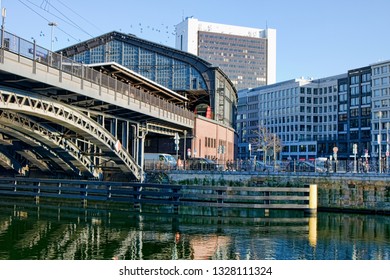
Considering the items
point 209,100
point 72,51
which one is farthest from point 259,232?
point 72,51

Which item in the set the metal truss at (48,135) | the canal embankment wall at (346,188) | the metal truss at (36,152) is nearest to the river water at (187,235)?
the canal embankment wall at (346,188)

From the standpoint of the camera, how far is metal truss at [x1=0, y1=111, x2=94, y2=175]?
4016 centimetres

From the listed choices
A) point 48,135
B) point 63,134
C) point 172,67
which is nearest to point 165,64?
point 172,67

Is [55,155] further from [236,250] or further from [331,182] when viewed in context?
[236,250]

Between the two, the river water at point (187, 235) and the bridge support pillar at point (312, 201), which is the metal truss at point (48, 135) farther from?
the bridge support pillar at point (312, 201)

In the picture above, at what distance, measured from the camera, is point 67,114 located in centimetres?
4244

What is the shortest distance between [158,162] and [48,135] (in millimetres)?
18125

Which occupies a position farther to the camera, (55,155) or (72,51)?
(72,51)

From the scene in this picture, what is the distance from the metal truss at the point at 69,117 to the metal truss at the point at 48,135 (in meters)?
2.11

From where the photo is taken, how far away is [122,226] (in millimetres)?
32375

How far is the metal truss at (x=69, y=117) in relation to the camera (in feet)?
117

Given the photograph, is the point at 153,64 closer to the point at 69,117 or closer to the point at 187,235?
the point at 69,117
